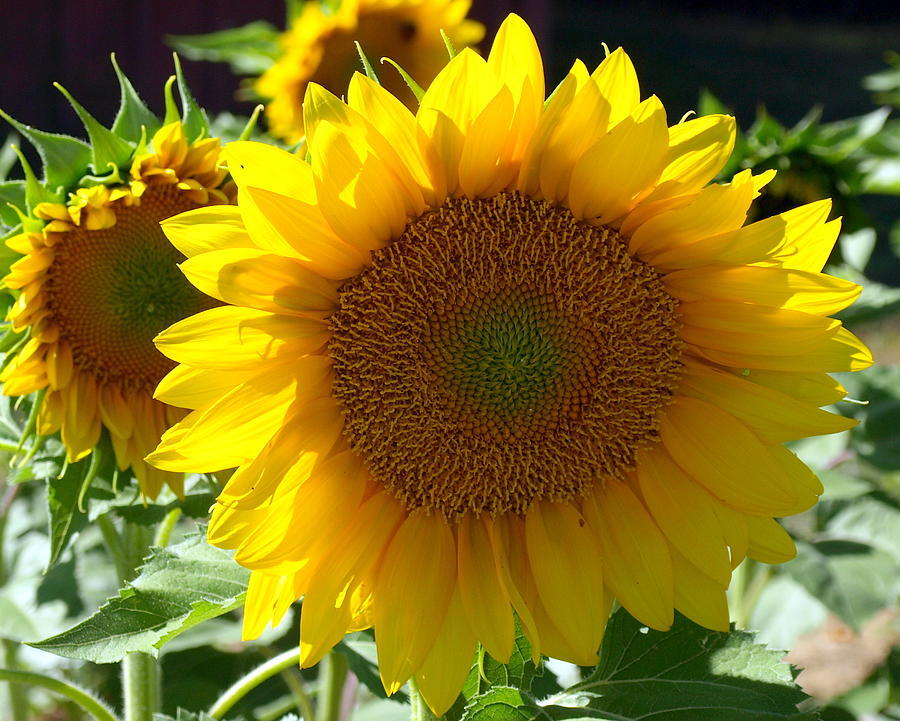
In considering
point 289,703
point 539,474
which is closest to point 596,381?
point 539,474

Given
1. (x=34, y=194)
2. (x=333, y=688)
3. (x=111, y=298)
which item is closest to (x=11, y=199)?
(x=34, y=194)

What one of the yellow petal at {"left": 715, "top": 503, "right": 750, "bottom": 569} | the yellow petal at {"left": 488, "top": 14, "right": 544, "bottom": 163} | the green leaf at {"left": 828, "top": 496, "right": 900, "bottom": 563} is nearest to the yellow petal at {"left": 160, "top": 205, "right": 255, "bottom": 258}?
the yellow petal at {"left": 488, "top": 14, "right": 544, "bottom": 163}

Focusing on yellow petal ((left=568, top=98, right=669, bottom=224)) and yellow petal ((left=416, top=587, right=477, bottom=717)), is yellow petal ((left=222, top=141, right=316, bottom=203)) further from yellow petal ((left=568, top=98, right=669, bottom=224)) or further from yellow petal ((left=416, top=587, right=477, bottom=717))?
yellow petal ((left=416, top=587, right=477, bottom=717))

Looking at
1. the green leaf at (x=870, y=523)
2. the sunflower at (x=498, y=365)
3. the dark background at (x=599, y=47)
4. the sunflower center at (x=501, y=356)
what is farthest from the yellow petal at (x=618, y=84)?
the dark background at (x=599, y=47)

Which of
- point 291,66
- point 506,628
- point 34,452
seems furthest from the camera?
point 291,66

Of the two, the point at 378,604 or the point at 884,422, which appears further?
the point at 884,422

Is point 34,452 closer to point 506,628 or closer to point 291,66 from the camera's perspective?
point 506,628

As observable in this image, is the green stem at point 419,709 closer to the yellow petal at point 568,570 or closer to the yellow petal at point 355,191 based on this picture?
the yellow petal at point 568,570
